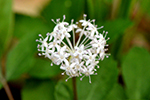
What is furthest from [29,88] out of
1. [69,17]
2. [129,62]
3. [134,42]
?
[134,42]

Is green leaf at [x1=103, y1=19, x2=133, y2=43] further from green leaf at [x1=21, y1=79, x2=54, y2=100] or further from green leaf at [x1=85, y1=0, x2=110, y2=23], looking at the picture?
green leaf at [x1=21, y1=79, x2=54, y2=100]

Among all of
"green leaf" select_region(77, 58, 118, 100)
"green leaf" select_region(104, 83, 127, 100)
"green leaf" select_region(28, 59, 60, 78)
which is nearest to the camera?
"green leaf" select_region(77, 58, 118, 100)

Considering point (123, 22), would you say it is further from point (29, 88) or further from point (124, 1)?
point (29, 88)

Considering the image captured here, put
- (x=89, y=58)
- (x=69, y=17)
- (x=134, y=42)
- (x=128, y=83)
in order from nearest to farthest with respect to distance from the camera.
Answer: (x=89, y=58) → (x=128, y=83) → (x=69, y=17) → (x=134, y=42)

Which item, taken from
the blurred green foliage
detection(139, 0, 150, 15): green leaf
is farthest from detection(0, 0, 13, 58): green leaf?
detection(139, 0, 150, 15): green leaf

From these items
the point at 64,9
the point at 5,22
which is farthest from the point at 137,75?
the point at 5,22

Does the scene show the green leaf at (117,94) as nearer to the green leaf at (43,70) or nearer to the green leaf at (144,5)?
the green leaf at (43,70)
